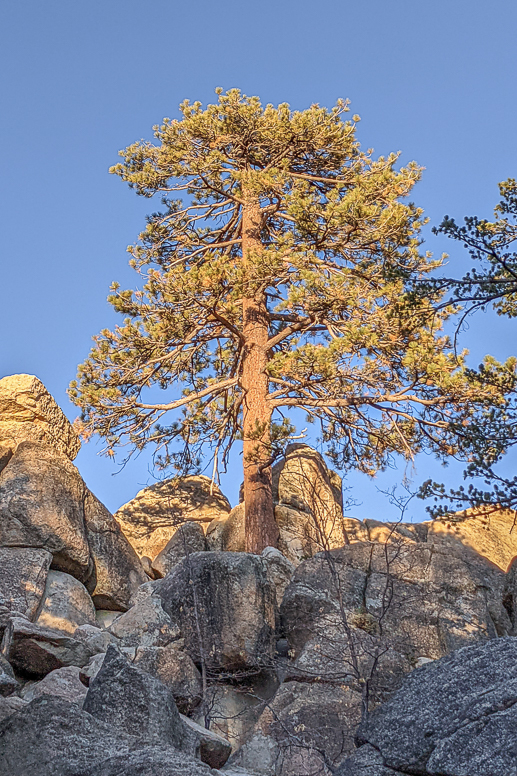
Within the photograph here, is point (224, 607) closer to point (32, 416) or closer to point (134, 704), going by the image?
point (134, 704)

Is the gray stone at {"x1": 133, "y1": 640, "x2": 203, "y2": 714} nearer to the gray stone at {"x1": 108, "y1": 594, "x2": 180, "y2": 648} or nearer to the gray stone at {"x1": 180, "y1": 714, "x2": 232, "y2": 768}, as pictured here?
the gray stone at {"x1": 108, "y1": 594, "x2": 180, "y2": 648}

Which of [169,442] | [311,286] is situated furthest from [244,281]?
[169,442]

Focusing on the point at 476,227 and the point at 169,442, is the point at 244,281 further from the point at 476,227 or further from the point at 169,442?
the point at 476,227

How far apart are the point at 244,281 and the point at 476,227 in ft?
24.6

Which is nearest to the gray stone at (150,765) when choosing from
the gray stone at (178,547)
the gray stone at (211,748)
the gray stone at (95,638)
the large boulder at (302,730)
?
the gray stone at (211,748)

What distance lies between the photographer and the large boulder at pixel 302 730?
835cm

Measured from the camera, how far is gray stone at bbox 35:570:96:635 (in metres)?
13.1

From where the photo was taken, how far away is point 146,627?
35.5ft

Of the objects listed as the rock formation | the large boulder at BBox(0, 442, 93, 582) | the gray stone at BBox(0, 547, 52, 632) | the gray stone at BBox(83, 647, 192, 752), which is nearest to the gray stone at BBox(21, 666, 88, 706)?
the rock formation

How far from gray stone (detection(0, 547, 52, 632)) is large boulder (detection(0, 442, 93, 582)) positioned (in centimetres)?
20

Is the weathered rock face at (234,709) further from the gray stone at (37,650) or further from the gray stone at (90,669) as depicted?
the gray stone at (37,650)

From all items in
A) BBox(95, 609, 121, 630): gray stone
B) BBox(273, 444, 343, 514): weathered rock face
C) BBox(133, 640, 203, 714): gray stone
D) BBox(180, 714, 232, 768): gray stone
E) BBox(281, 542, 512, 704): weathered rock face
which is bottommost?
BBox(180, 714, 232, 768): gray stone

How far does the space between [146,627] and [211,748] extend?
3188 mm

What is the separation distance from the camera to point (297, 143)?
17922 millimetres
